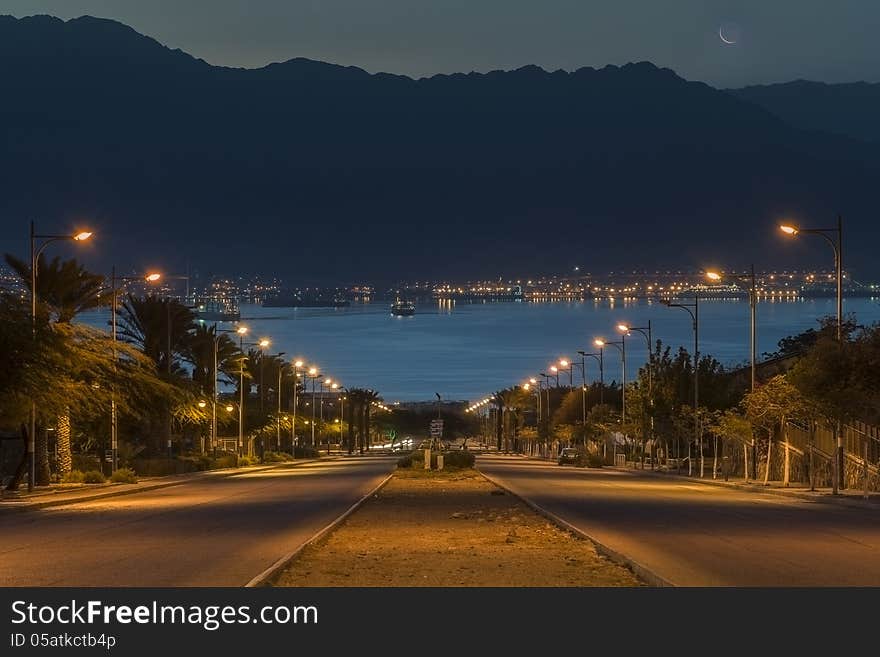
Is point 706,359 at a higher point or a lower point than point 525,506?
higher

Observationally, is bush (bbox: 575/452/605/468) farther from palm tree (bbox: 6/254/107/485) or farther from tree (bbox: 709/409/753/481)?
palm tree (bbox: 6/254/107/485)

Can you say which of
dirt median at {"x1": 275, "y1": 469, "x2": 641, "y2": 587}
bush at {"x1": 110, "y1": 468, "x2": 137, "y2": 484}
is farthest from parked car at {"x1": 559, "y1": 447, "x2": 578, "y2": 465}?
dirt median at {"x1": 275, "y1": 469, "x2": 641, "y2": 587}

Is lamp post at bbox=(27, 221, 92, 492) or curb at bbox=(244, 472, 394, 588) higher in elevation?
lamp post at bbox=(27, 221, 92, 492)

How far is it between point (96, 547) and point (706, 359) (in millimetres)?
61261

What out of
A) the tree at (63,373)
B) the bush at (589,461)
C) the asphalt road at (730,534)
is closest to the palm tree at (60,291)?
the tree at (63,373)

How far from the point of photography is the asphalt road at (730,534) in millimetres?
19812

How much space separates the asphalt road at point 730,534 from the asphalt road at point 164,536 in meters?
5.80

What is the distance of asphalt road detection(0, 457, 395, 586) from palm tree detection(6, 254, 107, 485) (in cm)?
702

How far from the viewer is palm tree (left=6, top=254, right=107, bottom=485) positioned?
55031 mm

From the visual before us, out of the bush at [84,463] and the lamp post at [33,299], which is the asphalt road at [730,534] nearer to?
the lamp post at [33,299]
